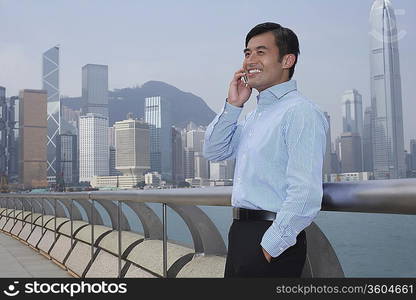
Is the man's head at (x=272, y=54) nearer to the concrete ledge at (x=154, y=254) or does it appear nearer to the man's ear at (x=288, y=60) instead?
the man's ear at (x=288, y=60)

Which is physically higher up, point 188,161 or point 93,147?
point 93,147

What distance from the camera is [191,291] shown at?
2.25 metres

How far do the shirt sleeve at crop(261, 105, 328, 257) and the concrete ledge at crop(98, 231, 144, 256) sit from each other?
2499 mm

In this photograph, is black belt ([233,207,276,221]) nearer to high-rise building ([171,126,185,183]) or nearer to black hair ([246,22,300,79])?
black hair ([246,22,300,79])

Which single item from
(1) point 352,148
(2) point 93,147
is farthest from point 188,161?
(2) point 93,147

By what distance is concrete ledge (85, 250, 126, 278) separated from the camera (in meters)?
4.30

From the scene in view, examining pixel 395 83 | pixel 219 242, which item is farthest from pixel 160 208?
pixel 395 83

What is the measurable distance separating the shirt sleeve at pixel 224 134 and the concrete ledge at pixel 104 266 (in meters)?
2.20

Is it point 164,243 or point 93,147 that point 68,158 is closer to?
point 93,147

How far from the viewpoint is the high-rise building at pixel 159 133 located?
130425 millimetres

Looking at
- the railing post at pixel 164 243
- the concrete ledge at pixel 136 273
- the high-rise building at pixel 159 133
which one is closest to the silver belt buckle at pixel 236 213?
the railing post at pixel 164 243

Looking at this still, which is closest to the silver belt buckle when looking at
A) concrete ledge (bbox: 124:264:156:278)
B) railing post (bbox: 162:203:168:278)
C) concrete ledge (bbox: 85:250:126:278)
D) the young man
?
the young man

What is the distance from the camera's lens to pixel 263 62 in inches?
73.7

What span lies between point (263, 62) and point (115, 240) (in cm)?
298
